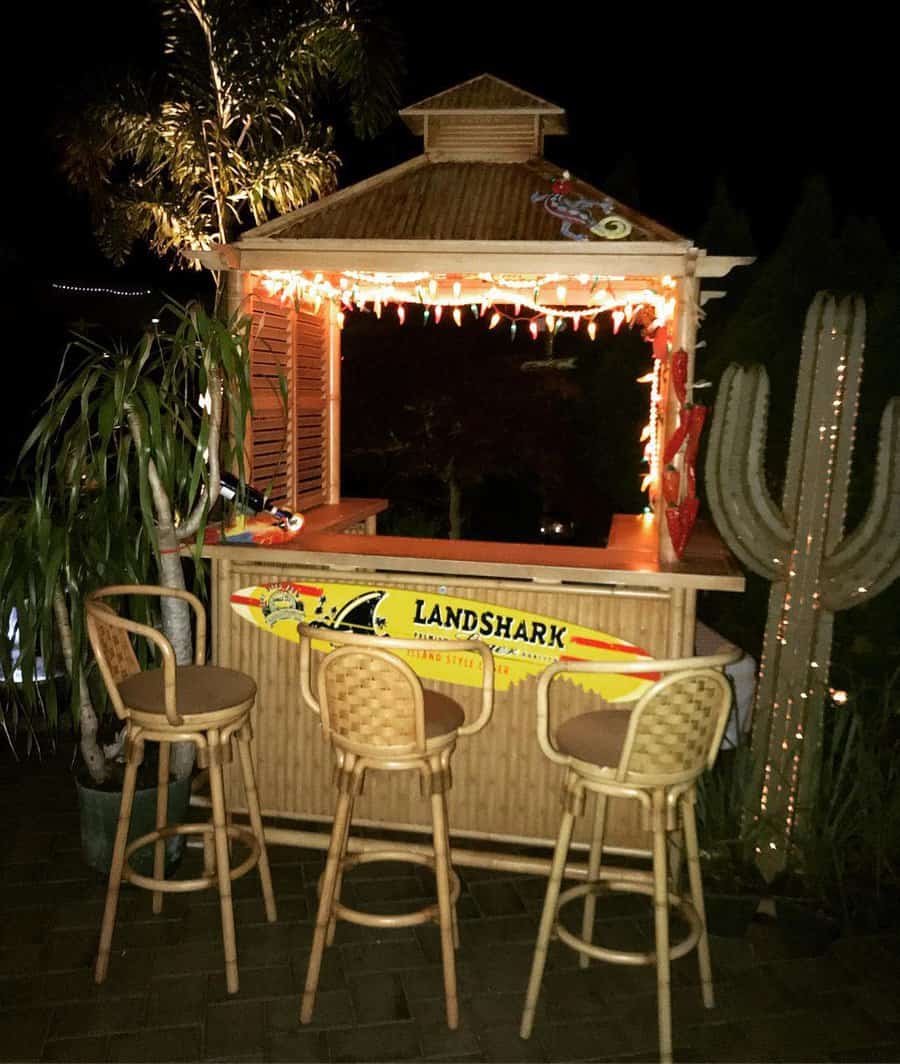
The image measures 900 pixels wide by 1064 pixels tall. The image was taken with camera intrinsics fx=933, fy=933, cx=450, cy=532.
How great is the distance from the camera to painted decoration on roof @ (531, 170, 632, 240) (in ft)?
11.9

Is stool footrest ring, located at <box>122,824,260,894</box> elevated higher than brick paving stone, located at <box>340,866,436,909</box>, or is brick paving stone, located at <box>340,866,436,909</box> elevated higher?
stool footrest ring, located at <box>122,824,260,894</box>

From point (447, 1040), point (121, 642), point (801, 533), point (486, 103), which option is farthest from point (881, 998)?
point (486, 103)

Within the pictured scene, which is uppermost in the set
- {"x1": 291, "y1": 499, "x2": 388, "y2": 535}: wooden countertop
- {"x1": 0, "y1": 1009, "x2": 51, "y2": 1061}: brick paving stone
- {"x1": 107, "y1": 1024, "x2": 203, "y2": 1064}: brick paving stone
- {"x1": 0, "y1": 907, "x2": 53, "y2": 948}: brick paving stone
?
{"x1": 291, "y1": 499, "x2": 388, "y2": 535}: wooden countertop

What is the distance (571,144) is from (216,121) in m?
10.2

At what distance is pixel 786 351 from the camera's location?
20.5ft

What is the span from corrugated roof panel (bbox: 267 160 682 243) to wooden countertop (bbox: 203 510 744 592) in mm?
1258

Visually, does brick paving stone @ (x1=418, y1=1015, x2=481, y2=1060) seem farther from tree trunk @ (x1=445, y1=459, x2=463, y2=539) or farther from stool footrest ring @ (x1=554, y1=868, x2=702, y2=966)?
tree trunk @ (x1=445, y1=459, x2=463, y2=539)

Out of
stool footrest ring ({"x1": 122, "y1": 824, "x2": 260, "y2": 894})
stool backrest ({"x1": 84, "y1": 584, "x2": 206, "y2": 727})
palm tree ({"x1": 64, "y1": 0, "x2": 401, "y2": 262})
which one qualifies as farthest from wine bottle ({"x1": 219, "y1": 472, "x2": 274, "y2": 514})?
palm tree ({"x1": 64, "y1": 0, "x2": 401, "y2": 262})

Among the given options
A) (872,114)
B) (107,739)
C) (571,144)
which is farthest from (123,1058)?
(571,144)

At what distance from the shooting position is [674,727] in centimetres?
253

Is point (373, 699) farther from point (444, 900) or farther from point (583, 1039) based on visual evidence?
point (583, 1039)

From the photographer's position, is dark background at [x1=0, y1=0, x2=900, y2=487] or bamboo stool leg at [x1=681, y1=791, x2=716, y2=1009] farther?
dark background at [x1=0, y1=0, x2=900, y2=487]

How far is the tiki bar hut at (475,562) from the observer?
3602 mm

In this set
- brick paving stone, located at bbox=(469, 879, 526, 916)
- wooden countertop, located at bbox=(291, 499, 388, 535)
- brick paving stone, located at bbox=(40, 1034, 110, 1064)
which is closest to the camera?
brick paving stone, located at bbox=(40, 1034, 110, 1064)
